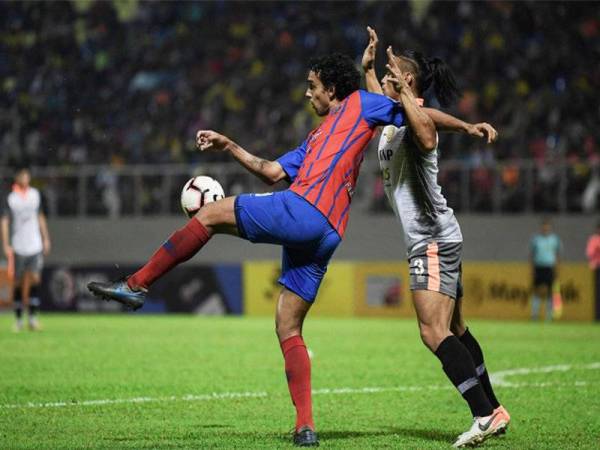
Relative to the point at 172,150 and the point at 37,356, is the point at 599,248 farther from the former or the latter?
the point at 37,356

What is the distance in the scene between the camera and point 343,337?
56.3 feet

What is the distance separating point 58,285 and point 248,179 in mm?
5009

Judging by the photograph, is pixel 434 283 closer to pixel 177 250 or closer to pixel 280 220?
pixel 280 220

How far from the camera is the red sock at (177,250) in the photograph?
6.47 meters

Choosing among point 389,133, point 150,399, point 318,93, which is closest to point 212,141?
point 318,93

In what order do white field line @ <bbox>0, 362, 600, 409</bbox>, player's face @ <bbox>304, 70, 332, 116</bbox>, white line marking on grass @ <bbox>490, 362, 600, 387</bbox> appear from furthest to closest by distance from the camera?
white line marking on grass @ <bbox>490, 362, 600, 387</bbox>
white field line @ <bbox>0, 362, 600, 409</bbox>
player's face @ <bbox>304, 70, 332, 116</bbox>

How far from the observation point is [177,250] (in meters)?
6.49

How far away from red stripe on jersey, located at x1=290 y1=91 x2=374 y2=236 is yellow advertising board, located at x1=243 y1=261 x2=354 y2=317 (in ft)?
54.4

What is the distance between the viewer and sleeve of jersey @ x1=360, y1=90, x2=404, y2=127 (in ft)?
21.9

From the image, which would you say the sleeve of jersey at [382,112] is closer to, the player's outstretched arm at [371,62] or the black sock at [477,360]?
the player's outstretched arm at [371,62]

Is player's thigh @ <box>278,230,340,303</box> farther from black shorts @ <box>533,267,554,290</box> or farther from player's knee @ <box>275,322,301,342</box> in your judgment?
black shorts @ <box>533,267,554,290</box>

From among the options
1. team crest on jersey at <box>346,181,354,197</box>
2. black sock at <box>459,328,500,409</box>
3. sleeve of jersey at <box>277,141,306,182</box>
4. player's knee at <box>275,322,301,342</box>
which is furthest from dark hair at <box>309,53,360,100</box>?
black sock at <box>459,328,500,409</box>

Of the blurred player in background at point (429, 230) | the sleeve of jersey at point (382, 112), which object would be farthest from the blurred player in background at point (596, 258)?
the sleeve of jersey at point (382, 112)

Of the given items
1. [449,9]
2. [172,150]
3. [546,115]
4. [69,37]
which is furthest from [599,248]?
[69,37]
